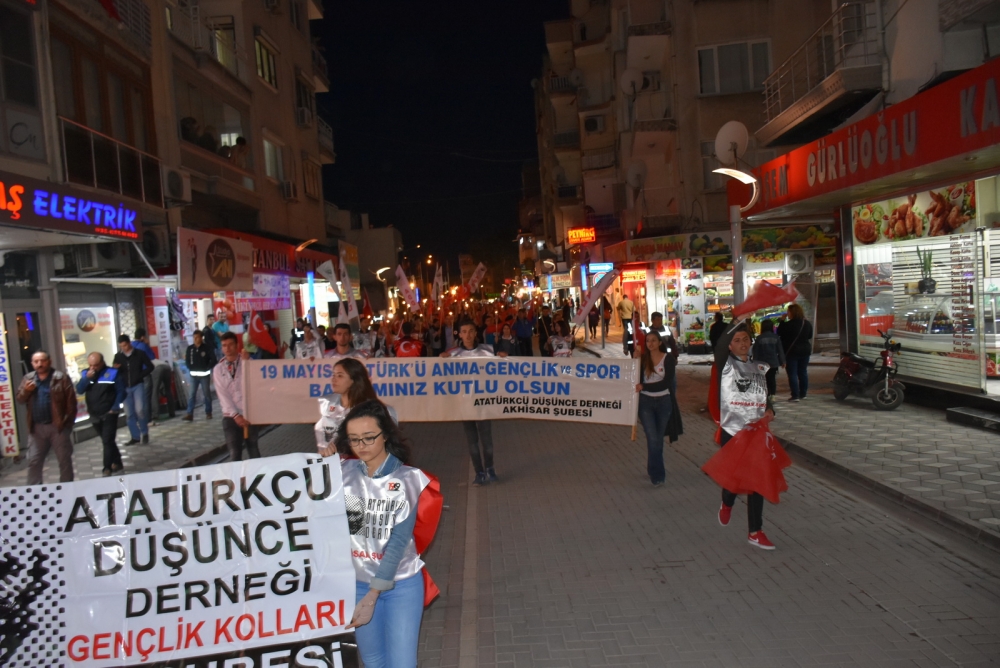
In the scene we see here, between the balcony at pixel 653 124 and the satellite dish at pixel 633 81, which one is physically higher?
the satellite dish at pixel 633 81

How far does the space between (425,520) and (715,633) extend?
2335 millimetres

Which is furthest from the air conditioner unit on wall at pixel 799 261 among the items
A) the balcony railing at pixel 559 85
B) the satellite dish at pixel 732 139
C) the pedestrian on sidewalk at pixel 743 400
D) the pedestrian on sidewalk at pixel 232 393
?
the balcony railing at pixel 559 85

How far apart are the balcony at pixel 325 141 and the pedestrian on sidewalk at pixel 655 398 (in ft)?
88.9

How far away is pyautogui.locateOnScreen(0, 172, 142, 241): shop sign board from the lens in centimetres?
944

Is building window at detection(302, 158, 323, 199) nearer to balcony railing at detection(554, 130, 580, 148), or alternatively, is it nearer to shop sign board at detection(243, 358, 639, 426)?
shop sign board at detection(243, 358, 639, 426)

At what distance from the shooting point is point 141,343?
13.5 metres

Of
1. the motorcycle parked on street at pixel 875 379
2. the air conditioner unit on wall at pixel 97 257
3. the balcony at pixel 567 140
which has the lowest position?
the motorcycle parked on street at pixel 875 379

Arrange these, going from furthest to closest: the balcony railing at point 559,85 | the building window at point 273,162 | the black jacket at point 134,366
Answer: the balcony railing at point 559,85 → the building window at point 273,162 → the black jacket at point 134,366

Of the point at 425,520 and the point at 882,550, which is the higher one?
the point at 425,520

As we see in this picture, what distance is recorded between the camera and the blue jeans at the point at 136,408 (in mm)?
13070

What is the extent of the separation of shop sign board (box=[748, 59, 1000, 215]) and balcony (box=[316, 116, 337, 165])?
2323 centimetres

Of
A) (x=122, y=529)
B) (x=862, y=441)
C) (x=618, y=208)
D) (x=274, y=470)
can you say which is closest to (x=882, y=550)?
(x=862, y=441)

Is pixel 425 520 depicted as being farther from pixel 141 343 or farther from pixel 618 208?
pixel 618 208

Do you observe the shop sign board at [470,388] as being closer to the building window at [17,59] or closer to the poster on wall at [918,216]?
the building window at [17,59]
